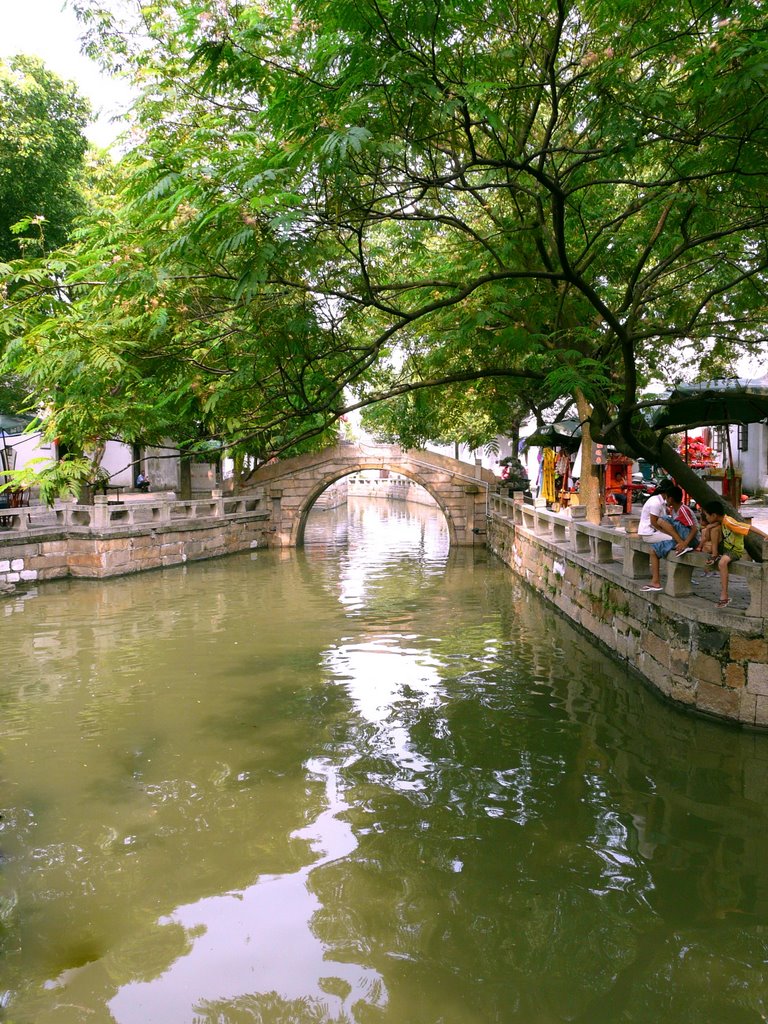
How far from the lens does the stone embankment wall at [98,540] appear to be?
14.1m

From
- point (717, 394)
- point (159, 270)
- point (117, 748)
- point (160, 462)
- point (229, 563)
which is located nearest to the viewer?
point (159, 270)

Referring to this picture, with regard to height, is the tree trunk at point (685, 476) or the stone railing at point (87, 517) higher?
the tree trunk at point (685, 476)

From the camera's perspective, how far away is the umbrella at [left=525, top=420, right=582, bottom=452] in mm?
13609

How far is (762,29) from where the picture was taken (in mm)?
4203

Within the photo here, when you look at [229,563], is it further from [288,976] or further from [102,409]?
[288,976]

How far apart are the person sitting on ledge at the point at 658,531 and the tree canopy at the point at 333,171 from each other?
2.09ft

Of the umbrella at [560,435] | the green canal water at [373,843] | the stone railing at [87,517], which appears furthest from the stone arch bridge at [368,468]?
the green canal water at [373,843]

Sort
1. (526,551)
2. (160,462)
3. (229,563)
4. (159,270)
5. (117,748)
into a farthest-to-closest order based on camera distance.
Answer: (160,462), (229,563), (526,551), (117,748), (159,270)

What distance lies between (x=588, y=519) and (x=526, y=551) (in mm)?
3446

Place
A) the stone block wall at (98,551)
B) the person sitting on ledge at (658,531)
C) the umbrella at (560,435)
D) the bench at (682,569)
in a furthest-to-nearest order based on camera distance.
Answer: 1. the stone block wall at (98,551)
2. the umbrella at (560,435)
3. the person sitting on ledge at (658,531)
4. the bench at (682,569)

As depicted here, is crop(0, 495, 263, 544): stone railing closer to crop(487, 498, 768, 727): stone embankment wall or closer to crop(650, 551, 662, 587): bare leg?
crop(487, 498, 768, 727): stone embankment wall

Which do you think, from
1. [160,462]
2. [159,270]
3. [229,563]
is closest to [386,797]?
[159,270]

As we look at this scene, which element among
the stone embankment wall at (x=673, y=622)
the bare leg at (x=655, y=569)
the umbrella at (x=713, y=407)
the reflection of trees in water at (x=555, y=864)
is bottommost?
the reflection of trees in water at (x=555, y=864)

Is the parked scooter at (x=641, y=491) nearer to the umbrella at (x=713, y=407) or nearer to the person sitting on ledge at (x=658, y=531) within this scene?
the umbrella at (x=713, y=407)
